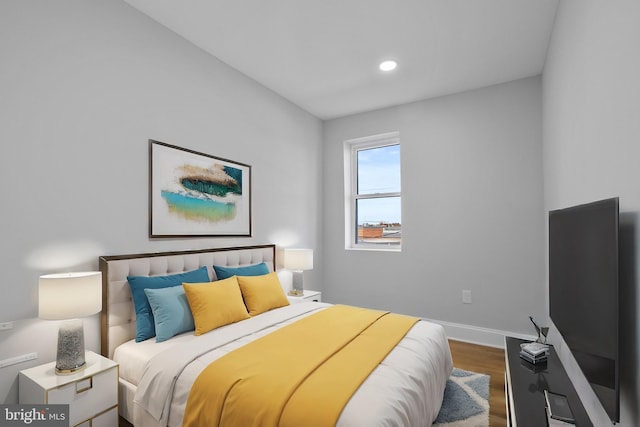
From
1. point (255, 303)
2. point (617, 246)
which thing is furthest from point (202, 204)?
point (617, 246)

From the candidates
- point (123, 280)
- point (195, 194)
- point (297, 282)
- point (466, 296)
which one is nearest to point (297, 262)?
point (297, 282)

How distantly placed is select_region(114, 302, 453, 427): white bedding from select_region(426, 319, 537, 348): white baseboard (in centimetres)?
151

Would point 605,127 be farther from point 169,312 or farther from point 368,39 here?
point 169,312

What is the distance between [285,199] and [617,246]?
10.7 feet

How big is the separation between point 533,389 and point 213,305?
2.02 m

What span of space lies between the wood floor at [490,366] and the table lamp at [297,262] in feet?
5.76

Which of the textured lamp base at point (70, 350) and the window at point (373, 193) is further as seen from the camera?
the window at point (373, 193)

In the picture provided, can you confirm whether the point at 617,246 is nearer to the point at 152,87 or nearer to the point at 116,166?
the point at 116,166

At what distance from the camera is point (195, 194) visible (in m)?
2.86

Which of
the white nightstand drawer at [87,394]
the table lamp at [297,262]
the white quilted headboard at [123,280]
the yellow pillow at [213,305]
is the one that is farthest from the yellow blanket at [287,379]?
Answer: the table lamp at [297,262]

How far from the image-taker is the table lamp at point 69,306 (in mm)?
1711

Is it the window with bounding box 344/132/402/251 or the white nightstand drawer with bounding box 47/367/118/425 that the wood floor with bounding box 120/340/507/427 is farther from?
the window with bounding box 344/132/402/251

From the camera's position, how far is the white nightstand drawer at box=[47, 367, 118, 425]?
1.64 m

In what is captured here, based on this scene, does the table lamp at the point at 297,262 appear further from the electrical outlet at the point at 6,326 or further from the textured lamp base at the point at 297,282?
the electrical outlet at the point at 6,326
